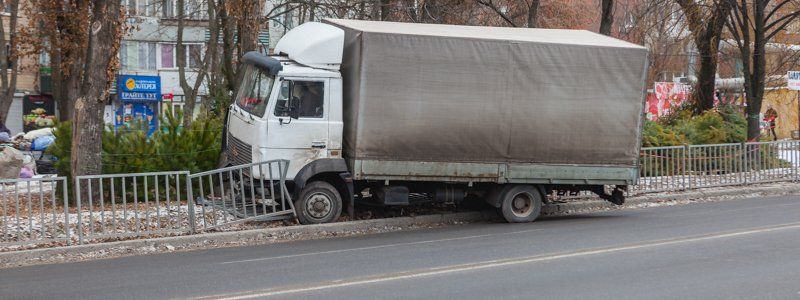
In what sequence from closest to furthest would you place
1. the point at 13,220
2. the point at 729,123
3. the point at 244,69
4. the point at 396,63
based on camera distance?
1. the point at 13,220
2. the point at 396,63
3. the point at 244,69
4. the point at 729,123

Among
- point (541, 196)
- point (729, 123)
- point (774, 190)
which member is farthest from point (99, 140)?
point (729, 123)

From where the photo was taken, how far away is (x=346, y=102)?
14602mm

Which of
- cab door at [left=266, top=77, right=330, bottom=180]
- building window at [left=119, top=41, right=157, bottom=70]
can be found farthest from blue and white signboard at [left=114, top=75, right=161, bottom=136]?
cab door at [left=266, top=77, right=330, bottom=180]

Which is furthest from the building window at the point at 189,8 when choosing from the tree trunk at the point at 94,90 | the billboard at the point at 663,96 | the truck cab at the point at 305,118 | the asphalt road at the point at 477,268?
the billboard at the point at 663,96

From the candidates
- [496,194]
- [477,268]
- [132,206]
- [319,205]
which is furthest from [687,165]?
[132,206]

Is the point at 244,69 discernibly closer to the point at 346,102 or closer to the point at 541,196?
the point at 346,102

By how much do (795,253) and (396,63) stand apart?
606cm

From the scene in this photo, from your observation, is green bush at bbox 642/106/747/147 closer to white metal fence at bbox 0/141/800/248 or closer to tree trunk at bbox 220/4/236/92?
tree trunk at bbox 220/4/236/92

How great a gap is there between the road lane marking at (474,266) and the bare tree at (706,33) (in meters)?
12.9

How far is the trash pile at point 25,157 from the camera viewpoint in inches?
859

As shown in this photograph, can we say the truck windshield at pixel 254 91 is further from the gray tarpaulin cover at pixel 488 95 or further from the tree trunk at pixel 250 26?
the tree trunk at pixel 250 26

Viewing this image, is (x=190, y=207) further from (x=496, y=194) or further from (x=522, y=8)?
(x=522, y=8)

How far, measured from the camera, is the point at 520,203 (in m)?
15.6

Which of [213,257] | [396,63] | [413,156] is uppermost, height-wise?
[396,63]
